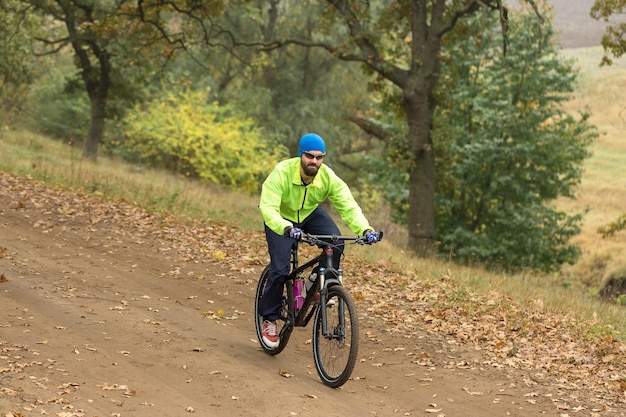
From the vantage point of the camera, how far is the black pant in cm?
721

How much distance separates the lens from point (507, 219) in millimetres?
21656

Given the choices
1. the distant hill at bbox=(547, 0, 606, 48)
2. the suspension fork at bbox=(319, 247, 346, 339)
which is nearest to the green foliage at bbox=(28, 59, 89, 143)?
the suspension fork at bbox=(319, 247, 346, 339)

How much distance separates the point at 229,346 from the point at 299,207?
1.75 meters

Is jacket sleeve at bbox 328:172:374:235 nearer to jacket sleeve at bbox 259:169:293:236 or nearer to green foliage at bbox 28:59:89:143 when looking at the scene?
jacket sleeve at bbox 259:169:293:236

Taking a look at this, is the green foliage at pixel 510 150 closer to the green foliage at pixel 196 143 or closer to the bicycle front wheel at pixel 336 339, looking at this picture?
the green foliage at pixel 196 143

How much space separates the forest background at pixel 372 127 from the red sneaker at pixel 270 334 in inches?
350

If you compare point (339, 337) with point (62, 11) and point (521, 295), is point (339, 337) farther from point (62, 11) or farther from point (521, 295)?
point (62, 11)

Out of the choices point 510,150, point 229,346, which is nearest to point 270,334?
point 229,346

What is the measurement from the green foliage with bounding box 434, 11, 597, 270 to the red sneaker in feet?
44.9

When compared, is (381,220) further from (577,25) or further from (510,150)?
(577,25)

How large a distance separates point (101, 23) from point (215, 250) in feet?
27.4

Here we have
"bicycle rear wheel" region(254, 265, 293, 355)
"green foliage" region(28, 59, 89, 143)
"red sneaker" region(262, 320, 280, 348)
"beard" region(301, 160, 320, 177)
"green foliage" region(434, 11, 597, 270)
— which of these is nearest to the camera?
"beard" region(301, 160, 320, 177)

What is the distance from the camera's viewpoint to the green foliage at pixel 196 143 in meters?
29.6

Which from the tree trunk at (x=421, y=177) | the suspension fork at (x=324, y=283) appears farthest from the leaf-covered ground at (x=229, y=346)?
the tree trunk at (x=421, y=177)
